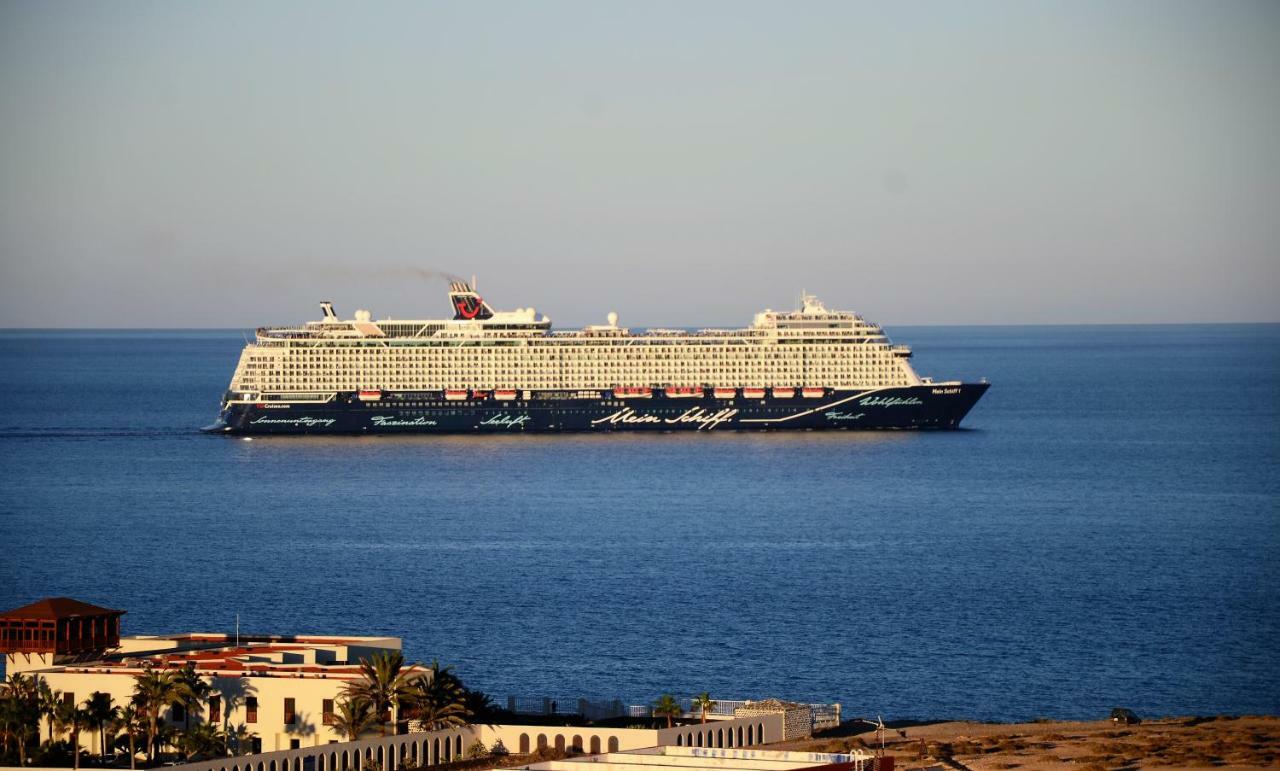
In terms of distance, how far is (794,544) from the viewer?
72.0 meters

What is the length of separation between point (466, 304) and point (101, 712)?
87861 mm

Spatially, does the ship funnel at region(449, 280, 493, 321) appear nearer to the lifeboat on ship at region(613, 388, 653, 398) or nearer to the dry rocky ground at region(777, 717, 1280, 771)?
the lifeboat on ship at region(613, 388, 653, 398)

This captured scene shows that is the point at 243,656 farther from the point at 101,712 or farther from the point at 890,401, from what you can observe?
the point at 890,401

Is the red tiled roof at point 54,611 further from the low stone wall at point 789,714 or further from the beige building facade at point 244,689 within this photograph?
the low stone wall at point 789,714

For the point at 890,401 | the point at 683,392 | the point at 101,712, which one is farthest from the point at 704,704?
the point at 683,392

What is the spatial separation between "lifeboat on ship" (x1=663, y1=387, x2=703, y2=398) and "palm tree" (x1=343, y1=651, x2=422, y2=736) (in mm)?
81037

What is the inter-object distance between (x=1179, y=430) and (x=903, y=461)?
3222 cm

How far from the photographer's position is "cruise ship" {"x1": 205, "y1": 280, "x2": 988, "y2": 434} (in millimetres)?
119500

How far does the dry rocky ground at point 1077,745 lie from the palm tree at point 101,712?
11393mm

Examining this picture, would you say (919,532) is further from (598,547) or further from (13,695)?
(13,695)

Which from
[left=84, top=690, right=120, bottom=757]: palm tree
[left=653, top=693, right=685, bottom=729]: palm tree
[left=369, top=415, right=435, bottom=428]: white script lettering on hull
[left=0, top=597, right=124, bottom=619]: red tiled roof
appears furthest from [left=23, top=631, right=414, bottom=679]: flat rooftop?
[left=369, top=415, right=435, bottom=428]: white script lettering on hull

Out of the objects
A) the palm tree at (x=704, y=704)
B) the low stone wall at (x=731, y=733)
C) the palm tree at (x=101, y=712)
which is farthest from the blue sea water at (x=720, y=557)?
the palm tree at (x=101, y=712)

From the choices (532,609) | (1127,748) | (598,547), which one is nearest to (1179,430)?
(598,547)

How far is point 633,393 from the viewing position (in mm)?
120688
